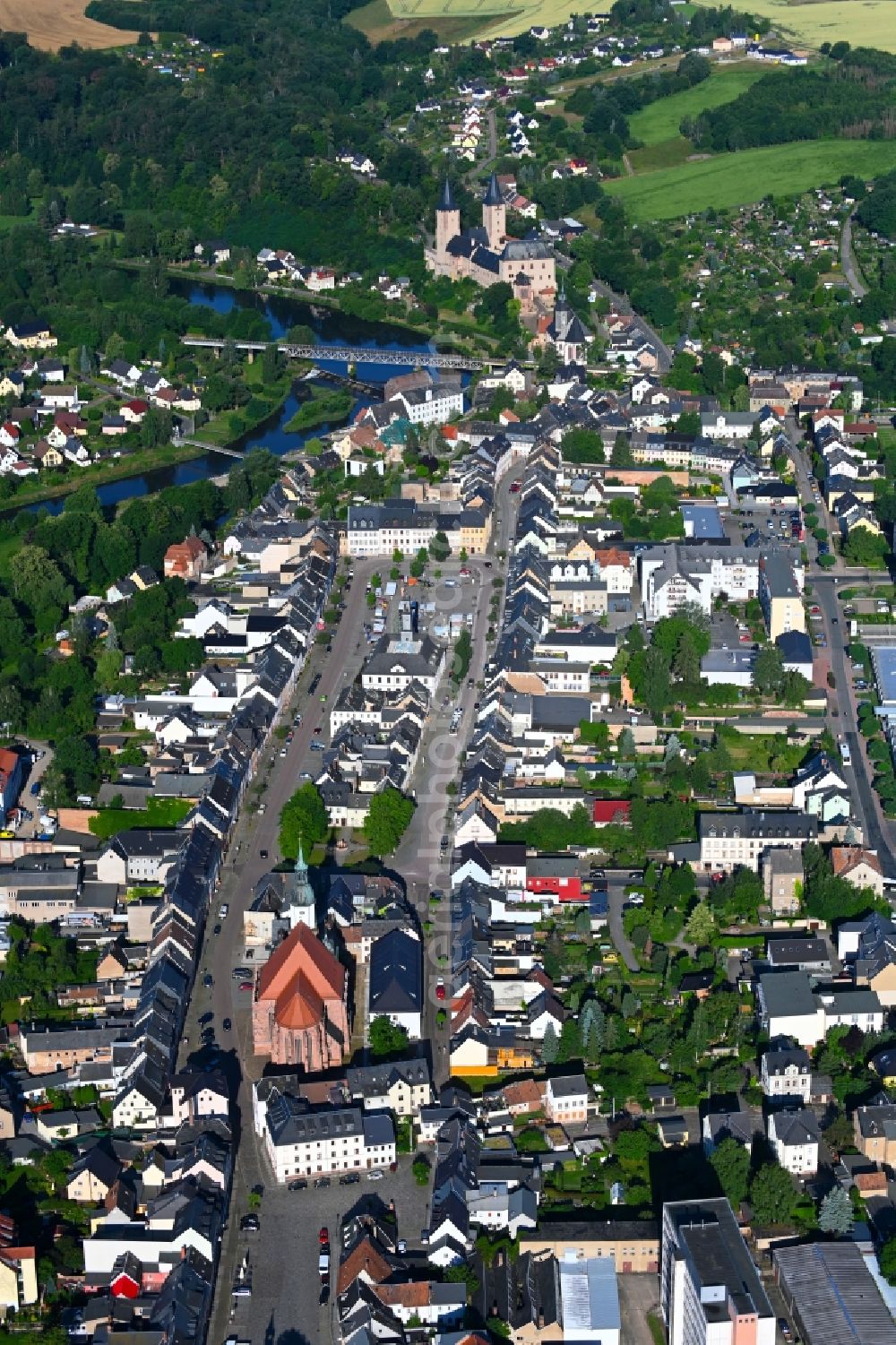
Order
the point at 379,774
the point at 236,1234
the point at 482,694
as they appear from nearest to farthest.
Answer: the point at 236,1234, the point at 379,774, the point at 482,694

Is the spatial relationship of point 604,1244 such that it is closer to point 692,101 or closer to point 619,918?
point 619,918

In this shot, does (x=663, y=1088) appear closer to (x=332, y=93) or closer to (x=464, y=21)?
(x=332, y=93)

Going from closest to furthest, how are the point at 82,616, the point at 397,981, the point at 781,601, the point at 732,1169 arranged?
1. the point at 732,1169
2. the point at 397,981
3. the point at 781,601
4. the point at 82,616

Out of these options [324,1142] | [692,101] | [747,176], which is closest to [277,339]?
[747,176]

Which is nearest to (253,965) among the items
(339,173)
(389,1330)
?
(389,1330)

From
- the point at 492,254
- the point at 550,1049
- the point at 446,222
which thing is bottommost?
the point at 550,1049

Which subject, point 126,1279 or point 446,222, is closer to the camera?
point 126,1279

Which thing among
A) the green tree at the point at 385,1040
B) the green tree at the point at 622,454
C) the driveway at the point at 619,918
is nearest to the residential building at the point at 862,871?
the driveway at the point at 619,918
